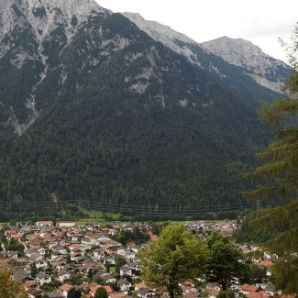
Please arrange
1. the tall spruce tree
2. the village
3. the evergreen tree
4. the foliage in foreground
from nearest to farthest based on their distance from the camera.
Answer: the tall spruce tree, the foliage in foreground, the evergreen tree, the village

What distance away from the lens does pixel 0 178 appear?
644 ft

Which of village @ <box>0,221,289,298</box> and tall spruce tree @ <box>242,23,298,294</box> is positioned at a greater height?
tall spruce tree @ <box>242,23,298,294</box>

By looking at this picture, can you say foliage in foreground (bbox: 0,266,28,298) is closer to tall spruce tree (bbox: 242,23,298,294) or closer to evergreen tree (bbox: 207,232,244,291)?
tall spruce tree (bbox: 242,23,298,294)

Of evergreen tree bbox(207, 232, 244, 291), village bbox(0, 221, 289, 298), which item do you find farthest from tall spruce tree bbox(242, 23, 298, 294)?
village bbox(0, 221, 289, 298)

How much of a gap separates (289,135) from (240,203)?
179m

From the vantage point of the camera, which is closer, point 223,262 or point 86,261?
point 223,262

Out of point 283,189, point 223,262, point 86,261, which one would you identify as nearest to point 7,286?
point 283,189

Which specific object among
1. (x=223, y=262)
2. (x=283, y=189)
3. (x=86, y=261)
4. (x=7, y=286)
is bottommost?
(x=86, y=261)

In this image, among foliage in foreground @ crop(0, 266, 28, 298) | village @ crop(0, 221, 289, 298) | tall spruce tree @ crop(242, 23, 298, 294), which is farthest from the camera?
village @ crop(0, 221, 289, 298)

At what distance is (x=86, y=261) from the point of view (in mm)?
102188

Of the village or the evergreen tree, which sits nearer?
the evergreen tree

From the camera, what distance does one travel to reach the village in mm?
72125

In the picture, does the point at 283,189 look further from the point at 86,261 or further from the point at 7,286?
the point at 86,261

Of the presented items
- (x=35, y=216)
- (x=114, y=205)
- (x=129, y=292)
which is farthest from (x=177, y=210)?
(x=129, y=292)
